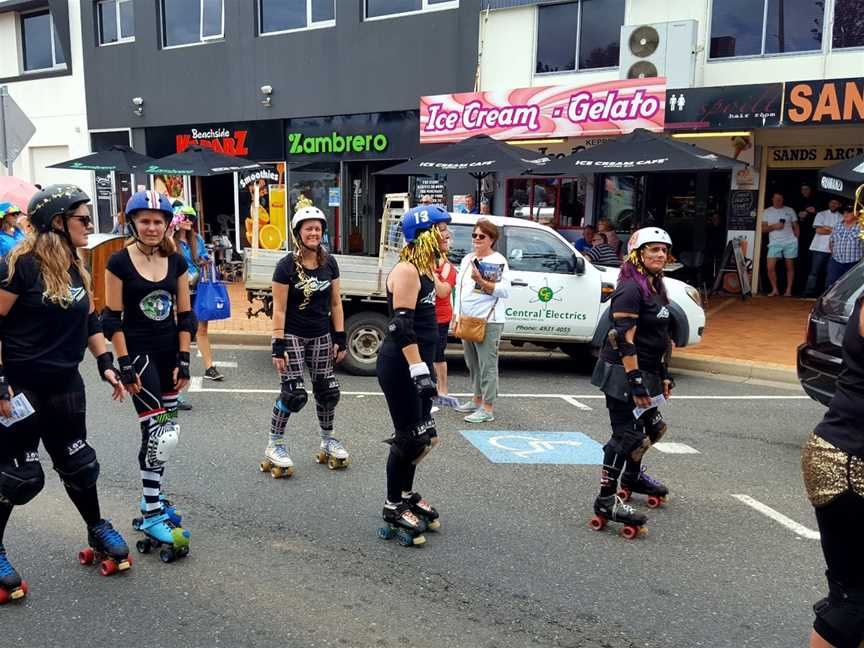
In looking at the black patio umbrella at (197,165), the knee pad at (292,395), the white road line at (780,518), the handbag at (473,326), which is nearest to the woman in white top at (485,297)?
the handbag at (473,326)

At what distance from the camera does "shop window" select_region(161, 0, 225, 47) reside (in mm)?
19000

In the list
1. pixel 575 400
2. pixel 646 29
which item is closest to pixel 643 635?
pixel 575 400

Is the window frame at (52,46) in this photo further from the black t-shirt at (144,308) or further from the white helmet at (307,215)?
the black t-shirt at (144,308)

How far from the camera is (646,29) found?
13383 millimetres

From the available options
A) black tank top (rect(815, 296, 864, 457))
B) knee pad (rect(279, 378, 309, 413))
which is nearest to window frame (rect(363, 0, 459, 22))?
knee pad (rect(279, 378, 309, 413))

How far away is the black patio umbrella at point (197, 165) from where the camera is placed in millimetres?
13758

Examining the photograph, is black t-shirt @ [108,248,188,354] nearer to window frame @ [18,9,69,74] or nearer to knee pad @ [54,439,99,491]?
knee pad @ [54,439,99,491]

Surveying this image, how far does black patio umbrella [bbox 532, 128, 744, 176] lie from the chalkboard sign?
3575 mm

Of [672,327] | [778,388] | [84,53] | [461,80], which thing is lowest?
[778,388]

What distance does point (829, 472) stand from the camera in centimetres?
274

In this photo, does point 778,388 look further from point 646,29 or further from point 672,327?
point 646,29

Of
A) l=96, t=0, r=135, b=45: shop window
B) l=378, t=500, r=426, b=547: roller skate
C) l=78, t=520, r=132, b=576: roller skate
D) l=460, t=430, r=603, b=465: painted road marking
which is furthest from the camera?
l=96, t=0, r=135, b=45: shop window

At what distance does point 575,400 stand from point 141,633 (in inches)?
217

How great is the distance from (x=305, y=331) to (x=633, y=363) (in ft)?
7.71
